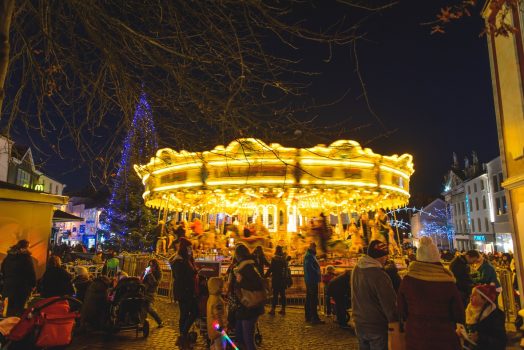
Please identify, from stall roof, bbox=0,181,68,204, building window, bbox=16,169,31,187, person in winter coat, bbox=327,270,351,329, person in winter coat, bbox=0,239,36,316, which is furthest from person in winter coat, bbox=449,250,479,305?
building window, bbox=16,169,31,187

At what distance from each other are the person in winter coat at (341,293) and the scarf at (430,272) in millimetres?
4432

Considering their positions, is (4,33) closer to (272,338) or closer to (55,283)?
(55,283)

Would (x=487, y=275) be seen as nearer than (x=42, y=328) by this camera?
No

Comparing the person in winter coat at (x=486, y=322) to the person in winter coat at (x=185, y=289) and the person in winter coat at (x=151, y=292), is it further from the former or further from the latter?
the person in winter coat at (x=151, y=292)

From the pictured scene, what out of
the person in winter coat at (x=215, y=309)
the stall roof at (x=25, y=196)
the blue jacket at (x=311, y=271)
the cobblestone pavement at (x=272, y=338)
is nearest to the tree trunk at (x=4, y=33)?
the person in winter coat at (x=215, y=309)

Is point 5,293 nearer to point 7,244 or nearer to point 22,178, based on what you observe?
point 7,244

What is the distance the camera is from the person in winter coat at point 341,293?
319 inches

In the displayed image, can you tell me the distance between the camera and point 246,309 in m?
5.21

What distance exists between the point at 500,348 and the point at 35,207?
1185cm

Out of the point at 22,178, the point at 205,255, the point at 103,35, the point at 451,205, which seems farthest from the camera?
the point at 451,205

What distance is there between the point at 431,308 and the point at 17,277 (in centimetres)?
743

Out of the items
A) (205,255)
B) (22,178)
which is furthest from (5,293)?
(22,178)

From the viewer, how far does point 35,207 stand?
38.7 feet

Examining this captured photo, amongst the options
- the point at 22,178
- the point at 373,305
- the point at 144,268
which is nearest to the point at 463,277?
the point at 373,305
